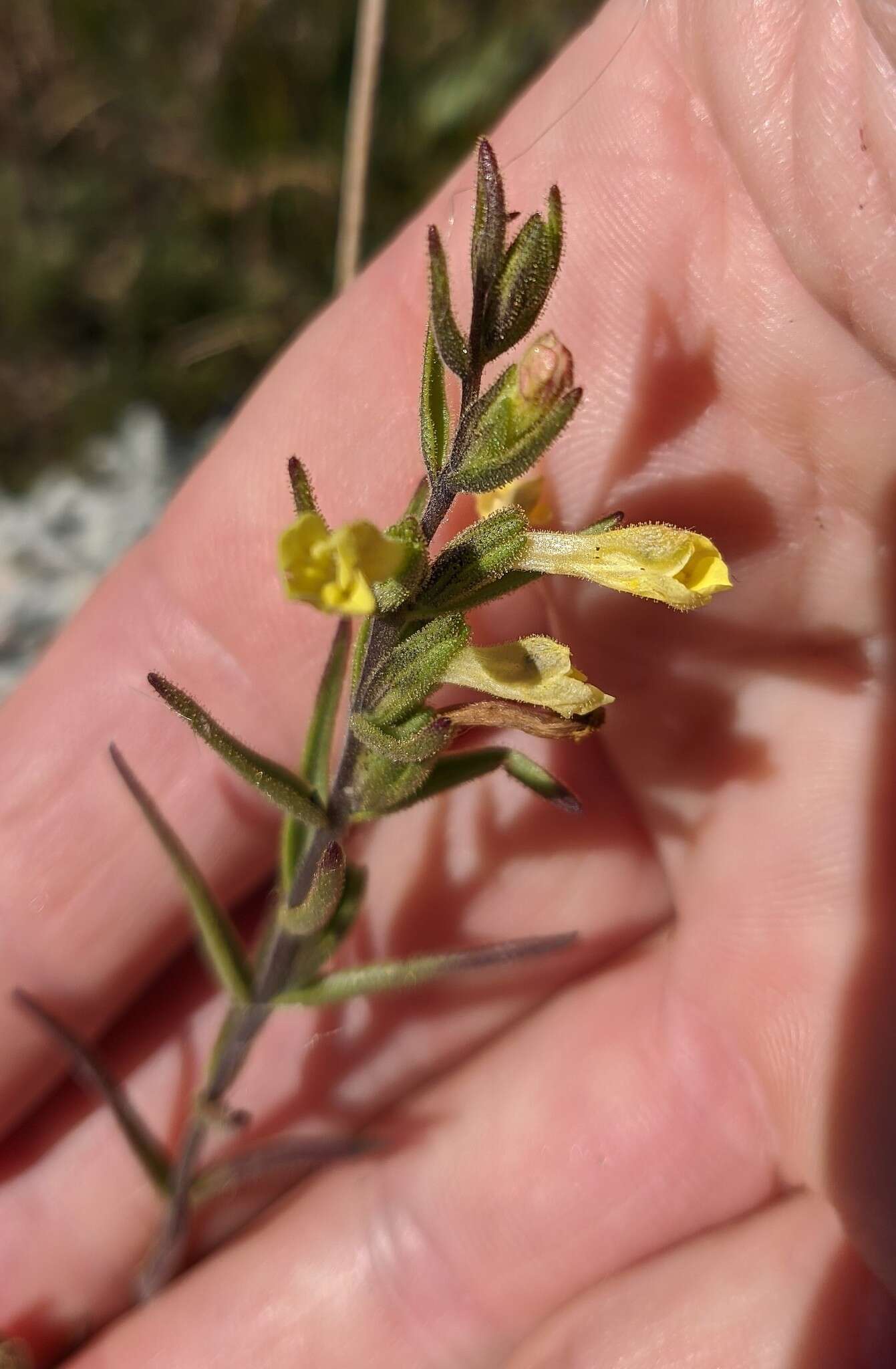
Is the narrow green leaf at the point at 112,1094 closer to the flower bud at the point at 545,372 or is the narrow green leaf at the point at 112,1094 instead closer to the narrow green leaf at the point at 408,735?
the narrow green leaf at the point at 408,735

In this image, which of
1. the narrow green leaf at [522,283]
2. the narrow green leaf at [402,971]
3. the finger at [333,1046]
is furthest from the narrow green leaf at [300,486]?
→ the finger at [333,1046]

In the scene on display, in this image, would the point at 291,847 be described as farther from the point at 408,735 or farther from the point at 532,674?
the point at 532,674

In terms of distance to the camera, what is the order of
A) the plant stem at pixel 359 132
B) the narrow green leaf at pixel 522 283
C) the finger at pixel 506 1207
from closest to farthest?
the narrow green leaf at pixel 522 283
the finger at pixel 506 1207
the plant stem at pixel 359 132

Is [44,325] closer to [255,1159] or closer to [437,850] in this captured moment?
[437,850]

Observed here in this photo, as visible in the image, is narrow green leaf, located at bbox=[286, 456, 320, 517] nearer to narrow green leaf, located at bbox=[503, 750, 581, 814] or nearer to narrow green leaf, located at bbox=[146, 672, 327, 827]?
narrow green leaf, located at bbox=[146, 672, 327, 827]

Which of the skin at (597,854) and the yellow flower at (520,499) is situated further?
the skin at (597,854)

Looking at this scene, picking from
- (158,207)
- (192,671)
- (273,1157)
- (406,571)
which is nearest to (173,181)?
(158,207)

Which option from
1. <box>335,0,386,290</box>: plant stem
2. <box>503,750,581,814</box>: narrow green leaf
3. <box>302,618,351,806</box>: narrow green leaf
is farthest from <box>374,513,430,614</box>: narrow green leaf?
<box>335,0,386,290</box>: plant stem
